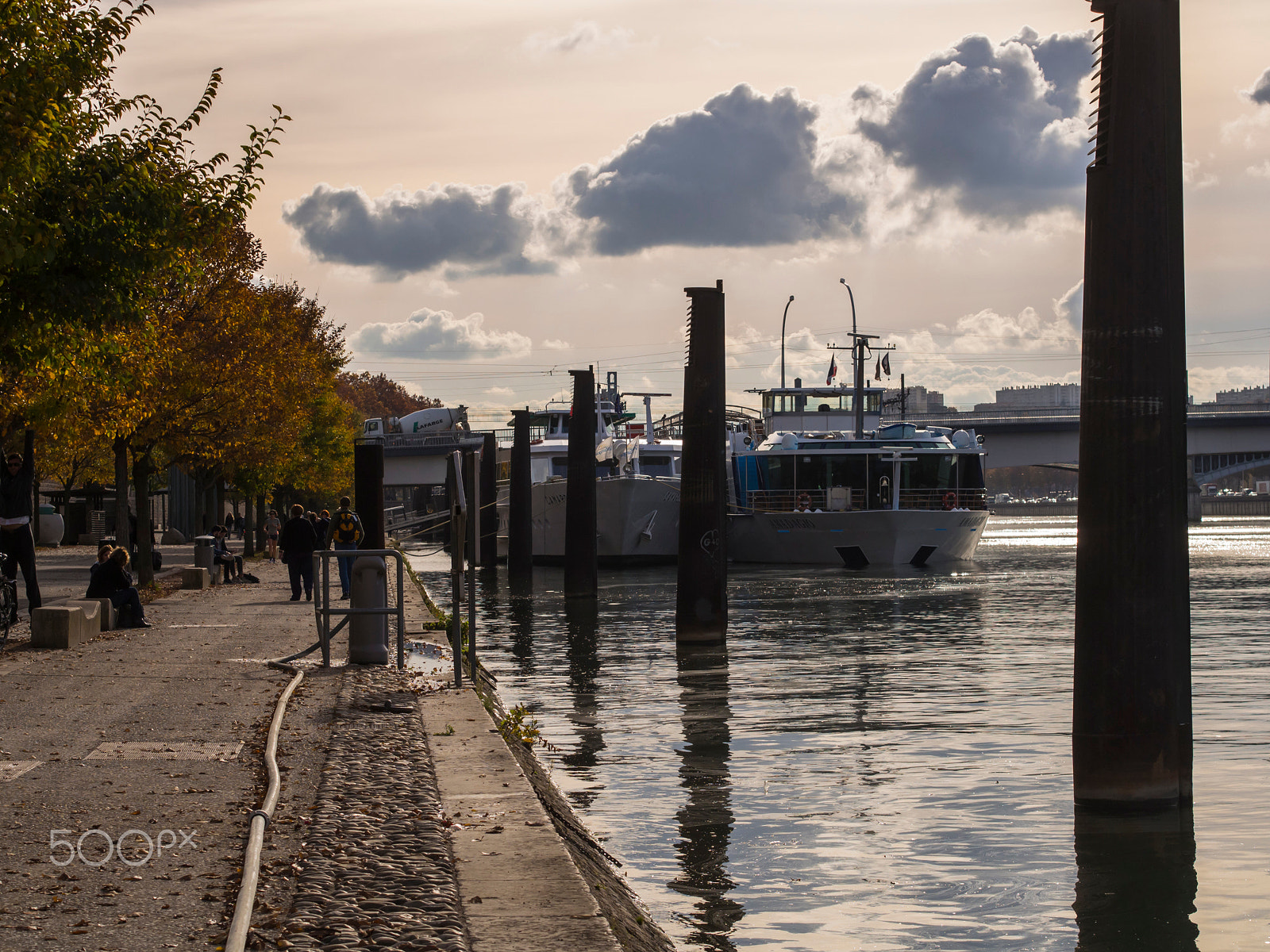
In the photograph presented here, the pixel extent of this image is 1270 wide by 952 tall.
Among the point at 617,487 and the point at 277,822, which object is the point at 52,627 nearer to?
the point at 277,822

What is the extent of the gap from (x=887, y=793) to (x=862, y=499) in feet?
121

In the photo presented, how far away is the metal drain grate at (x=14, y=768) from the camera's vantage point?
A: 7379 millimetres

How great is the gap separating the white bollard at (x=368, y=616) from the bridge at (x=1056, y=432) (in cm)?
7785

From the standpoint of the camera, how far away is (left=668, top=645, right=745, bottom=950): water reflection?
6.88 meters

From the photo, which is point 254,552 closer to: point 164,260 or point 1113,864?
point 164,260

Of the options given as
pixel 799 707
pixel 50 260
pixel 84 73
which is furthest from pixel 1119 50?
pixel 84 73

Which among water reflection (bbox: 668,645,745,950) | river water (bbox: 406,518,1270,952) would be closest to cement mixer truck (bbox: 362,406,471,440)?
river water (bbox: 406,518,1270,952)

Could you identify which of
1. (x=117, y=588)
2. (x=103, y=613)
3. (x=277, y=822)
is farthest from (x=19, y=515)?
(x=277, y=822)

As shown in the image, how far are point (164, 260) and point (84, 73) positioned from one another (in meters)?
2.38

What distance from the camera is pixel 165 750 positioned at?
8.23 m

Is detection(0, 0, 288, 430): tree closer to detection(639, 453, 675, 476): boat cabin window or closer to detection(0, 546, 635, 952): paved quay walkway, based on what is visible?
detection(0, 546, 635, 952): paved quay walkway

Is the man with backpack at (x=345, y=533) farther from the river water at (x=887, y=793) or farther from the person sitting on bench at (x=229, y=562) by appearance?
the person sitting on bench at (x=229, y=562)

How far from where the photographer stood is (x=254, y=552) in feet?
153

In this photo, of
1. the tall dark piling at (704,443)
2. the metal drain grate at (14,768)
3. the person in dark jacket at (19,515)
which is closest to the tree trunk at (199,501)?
the tall dark piling at (704,443)
